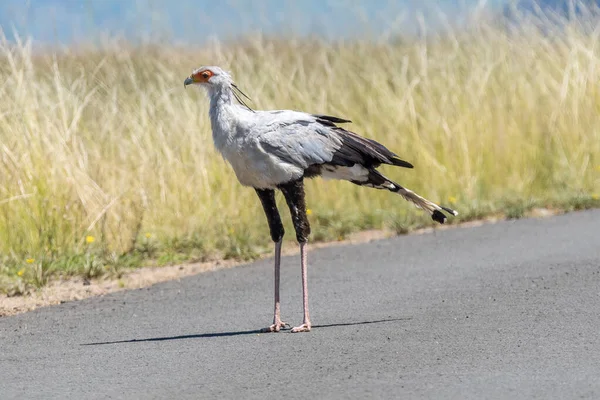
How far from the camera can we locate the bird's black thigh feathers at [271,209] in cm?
751

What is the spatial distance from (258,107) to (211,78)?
4689mm

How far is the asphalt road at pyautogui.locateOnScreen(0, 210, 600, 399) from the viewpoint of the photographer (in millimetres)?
5660

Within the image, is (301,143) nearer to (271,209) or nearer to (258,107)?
(271,209)

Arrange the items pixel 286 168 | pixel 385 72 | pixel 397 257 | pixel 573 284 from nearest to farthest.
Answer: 1. pixel 286 168
2. pixel 573 284
3. pixel 397 257
4. pixel 385 72

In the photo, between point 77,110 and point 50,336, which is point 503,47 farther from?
point 50,336

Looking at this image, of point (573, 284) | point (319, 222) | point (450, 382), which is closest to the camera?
point (450, 382)

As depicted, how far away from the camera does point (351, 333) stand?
270 inches

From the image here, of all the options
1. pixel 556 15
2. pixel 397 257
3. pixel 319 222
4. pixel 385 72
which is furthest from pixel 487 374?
pixel 556 15

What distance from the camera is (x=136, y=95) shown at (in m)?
12.1

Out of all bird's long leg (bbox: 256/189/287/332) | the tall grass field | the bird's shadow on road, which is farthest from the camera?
the tall grass field

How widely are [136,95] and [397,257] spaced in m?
3.77

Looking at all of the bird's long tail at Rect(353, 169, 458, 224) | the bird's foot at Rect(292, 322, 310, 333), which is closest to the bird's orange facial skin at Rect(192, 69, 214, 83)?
the bird's long tail at Rect(353, 169, 458, 224)

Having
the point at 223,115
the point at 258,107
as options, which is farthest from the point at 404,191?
the point at 258,107

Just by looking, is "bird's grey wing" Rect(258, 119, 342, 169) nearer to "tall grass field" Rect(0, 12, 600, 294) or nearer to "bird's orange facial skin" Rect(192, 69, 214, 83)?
"bird's orange facial skin" Rect(192, 69, 214, 83)
